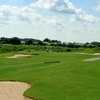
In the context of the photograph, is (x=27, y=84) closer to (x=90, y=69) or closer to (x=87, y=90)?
(x=87, y=90)

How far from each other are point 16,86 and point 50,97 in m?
4.92

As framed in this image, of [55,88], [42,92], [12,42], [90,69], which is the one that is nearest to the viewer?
[42,92]

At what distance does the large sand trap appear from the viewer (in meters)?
13.7

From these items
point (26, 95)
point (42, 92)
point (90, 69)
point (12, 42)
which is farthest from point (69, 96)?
point (12, 42)

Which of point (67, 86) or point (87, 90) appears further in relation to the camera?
point (67, 86)

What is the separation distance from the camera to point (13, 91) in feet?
50.6

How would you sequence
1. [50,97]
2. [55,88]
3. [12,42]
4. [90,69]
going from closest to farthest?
[50,97] → [55,88] → [90,69] → [12,42]

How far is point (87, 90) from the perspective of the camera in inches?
589

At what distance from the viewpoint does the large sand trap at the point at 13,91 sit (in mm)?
13680

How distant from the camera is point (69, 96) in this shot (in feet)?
44.1

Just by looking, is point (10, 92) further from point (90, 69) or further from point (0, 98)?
point (90, 69)

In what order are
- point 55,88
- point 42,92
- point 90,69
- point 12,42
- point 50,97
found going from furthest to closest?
1. point 12,42
2. point 90,69
3. point 55,88
4. point 42,92
5. point 50,97

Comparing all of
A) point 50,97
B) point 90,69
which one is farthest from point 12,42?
point 50,97

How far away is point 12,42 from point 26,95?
154 meters
